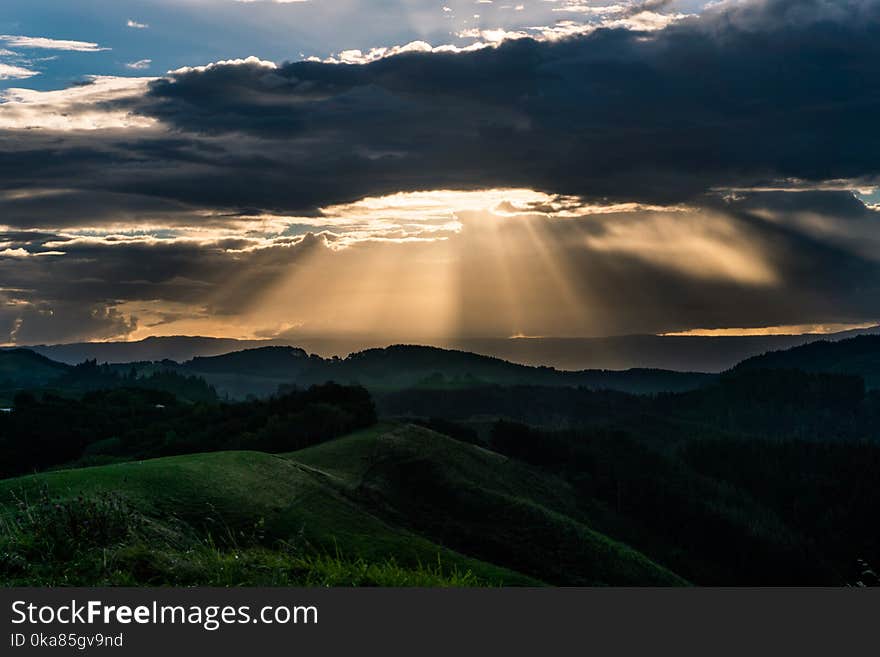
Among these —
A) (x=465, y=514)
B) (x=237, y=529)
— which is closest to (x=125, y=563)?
(x=237, y=529)

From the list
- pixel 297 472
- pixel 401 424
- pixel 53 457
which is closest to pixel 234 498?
pixel 297 472

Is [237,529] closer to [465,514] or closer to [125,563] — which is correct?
[125,563]

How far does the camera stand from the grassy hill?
49.0 feet

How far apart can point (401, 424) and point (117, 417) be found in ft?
224

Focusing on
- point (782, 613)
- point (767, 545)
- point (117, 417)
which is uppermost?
point (782, 613)

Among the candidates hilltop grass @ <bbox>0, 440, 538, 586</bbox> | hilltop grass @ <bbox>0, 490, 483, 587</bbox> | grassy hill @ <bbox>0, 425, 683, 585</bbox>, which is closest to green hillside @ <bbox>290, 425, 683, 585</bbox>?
grassy hill @ <bbox>0, 425, 683, 585</bbox>

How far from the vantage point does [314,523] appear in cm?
5550

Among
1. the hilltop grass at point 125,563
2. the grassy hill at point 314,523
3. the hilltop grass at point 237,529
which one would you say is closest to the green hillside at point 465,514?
the grassy hill at point 314,523

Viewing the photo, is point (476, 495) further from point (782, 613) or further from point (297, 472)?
point (782, 613)

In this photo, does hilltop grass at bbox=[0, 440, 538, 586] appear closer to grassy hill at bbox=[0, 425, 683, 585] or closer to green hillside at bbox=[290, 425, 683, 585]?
grassy hill at bbox=[0, 425, 683, 585]

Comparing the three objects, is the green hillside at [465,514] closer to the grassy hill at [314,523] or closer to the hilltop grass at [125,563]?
the grassy hill at [314,523]

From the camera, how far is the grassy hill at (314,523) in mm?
14938

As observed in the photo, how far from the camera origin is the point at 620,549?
273ft

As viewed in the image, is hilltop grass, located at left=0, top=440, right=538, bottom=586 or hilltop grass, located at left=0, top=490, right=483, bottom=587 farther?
hilltop grass, located at left=0, top=440, right=538, bottom=586
